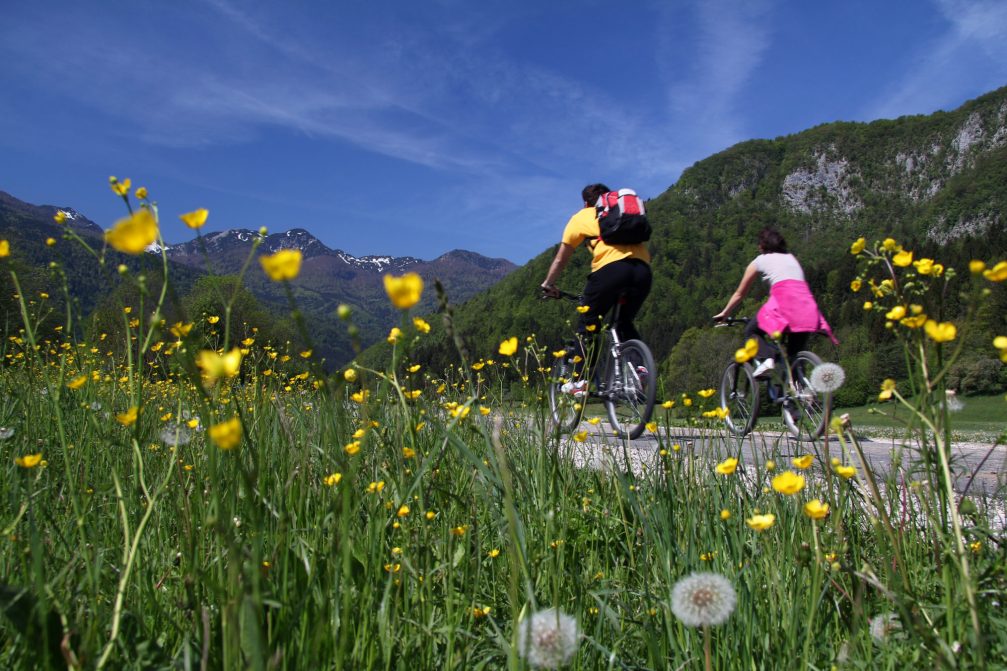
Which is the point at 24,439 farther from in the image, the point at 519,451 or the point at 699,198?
the point at 699,198

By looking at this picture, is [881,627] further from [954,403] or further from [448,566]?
[448,566]

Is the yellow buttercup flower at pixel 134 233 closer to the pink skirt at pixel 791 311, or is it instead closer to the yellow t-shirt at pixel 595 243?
the yellow t-shirt at pixel 595 243

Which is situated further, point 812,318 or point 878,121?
point 878,121

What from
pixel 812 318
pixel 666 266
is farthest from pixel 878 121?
pixel 812 318

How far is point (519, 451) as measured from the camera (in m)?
2.51

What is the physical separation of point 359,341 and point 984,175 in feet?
558

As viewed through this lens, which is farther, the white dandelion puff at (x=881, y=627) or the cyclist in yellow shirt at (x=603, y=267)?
the cyclist in yellow shirt at (x=603, y=267)

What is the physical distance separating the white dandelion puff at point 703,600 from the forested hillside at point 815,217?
50.9m

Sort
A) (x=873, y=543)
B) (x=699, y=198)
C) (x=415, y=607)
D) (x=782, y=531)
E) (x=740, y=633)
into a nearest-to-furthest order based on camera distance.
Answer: (x=740, y=633), (x=415, y=607), (x=782, y=531), (x=873, y=543), (x=699, y=198)

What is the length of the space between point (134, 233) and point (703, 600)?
86 centimetres

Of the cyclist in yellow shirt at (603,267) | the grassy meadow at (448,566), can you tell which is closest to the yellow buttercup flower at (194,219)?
the grassy meadow at (448,566)

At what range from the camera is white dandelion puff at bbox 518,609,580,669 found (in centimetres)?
78

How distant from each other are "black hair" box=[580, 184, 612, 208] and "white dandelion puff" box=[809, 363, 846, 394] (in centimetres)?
401

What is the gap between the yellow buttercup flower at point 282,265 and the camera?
1.87ft
